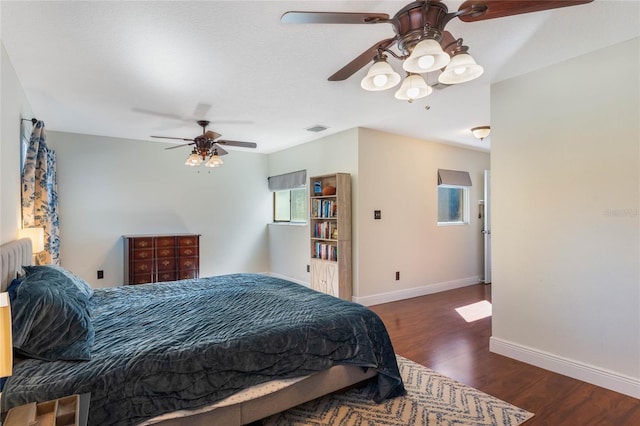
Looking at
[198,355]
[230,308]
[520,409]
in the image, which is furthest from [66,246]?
[520,409]

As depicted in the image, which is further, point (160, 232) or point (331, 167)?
point (160, 232)

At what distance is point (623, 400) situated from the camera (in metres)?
2.19

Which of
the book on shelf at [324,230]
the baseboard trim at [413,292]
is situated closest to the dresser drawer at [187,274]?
the book on shelf at [324,230]

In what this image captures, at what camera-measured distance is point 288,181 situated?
19.0 feet

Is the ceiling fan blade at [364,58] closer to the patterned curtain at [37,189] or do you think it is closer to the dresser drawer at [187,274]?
the patterned curtain at [37,189]

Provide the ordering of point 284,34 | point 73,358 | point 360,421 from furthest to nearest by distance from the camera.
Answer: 1. point 284,34
2. point 360,421
3. point 73,358

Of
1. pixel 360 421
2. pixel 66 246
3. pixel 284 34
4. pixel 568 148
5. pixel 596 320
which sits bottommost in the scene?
pixel 360 421

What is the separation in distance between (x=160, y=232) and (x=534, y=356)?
5139 mm

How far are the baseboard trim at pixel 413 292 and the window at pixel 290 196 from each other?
1879 mm

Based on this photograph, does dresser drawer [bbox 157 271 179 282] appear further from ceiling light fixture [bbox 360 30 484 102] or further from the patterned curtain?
ceiling light fixture [bbox 360 30 484 102]

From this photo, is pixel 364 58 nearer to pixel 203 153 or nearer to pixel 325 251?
pixel 203 153

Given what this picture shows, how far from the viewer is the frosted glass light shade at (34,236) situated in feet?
8.73

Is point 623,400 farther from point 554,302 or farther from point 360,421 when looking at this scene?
point 360,421

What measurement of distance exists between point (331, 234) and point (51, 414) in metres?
3.60
